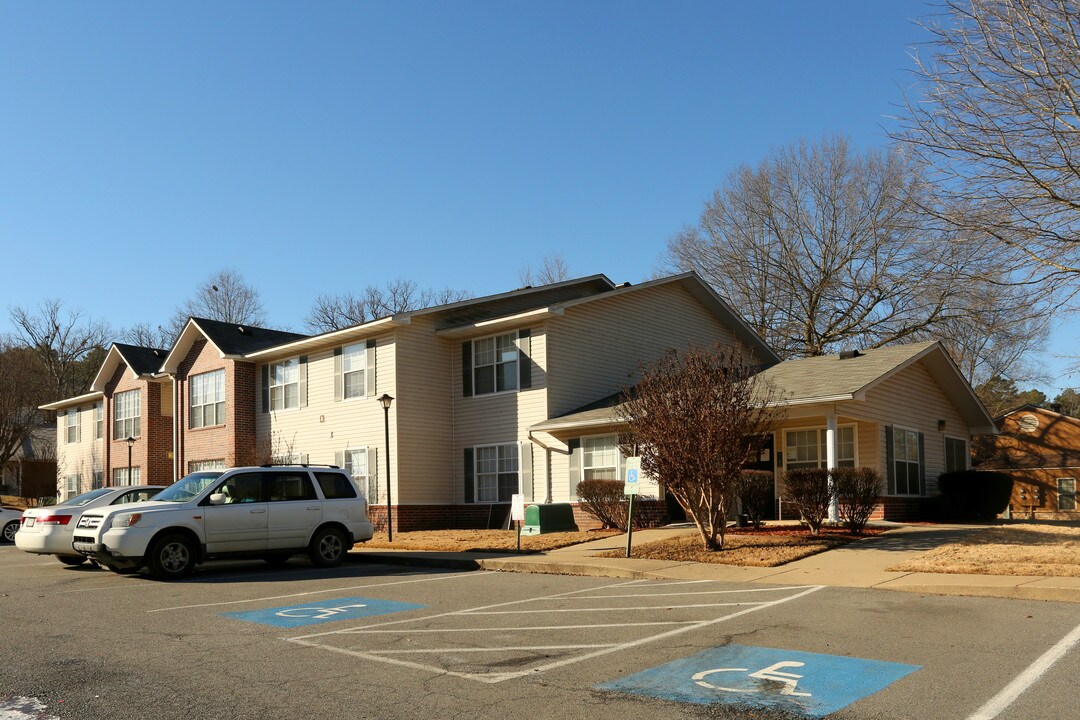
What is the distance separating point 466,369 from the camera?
88.9ft

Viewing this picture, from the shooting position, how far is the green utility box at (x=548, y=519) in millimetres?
21594

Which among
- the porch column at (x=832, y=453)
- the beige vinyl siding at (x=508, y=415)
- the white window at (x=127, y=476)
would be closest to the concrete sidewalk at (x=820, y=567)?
the porch column at (x=832, y=453)

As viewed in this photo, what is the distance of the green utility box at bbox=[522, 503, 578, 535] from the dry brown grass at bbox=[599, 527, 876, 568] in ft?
12.8

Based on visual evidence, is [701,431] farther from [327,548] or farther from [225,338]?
[225,338]

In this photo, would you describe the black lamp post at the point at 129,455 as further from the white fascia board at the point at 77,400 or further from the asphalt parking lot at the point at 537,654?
the asphalt parking lot at the point at 537,654

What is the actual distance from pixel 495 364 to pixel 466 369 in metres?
1.17

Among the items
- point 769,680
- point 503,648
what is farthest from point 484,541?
point 769,680

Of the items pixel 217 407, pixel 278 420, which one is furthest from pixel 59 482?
pixel 278 420

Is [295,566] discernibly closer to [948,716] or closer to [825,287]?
[948,716]

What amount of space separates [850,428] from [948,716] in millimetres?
17089

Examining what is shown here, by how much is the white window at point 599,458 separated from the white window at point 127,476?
2031 cm

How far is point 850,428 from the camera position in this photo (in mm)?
22516

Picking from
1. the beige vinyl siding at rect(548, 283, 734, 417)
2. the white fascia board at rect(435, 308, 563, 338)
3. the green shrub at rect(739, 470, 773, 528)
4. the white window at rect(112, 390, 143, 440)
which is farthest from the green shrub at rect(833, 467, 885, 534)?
the white window at rect(112, 390, 143, 440)

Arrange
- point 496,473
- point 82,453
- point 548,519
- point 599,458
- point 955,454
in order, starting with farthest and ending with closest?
1. point 82,453
2. point 955,454
3. point 496,473
4. point 599,458
5. point 548,519
